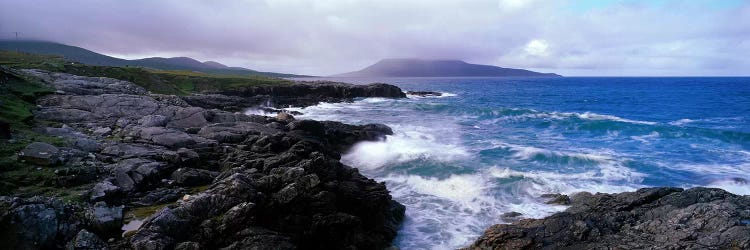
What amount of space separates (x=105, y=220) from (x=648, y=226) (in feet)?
59.9

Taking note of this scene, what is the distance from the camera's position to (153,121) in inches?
1102

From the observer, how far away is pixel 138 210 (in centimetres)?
1483

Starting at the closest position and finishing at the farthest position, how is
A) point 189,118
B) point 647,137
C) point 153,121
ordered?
1. point 153,121
2. point 189,118
3. point 647,137

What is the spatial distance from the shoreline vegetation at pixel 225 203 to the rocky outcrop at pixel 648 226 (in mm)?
51

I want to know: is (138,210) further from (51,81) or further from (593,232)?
(51,81)

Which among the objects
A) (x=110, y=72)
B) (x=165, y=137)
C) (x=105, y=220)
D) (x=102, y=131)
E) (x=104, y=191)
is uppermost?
(x=110, y=72)

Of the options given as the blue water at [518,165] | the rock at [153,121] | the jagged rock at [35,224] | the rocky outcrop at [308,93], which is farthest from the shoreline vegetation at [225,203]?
the rocky outcrop at [308,93]

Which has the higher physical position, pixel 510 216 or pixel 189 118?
pixel 189 118

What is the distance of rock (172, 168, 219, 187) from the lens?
704 inches

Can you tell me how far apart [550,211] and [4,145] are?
24903 mm

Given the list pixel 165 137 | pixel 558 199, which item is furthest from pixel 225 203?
pixel 558 199

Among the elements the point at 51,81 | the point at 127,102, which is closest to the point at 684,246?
the point at 127,102

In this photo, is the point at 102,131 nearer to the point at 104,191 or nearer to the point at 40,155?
the point at 40,155

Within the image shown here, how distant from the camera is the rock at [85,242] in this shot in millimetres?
11185
